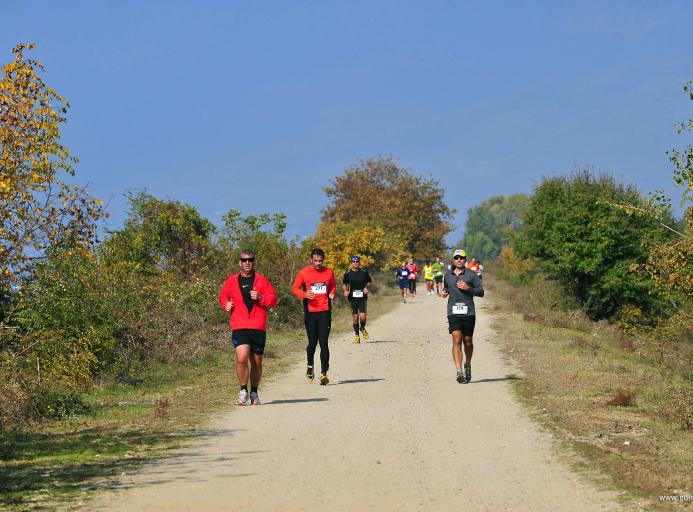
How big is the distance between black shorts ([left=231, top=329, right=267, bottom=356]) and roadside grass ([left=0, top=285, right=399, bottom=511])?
874mm

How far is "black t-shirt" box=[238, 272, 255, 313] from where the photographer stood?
13.4 meters

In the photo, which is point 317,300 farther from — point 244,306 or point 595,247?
point 595,247

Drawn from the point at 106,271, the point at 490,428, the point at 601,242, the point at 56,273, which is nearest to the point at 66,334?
the point at 56,273

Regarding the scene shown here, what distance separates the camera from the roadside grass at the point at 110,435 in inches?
332

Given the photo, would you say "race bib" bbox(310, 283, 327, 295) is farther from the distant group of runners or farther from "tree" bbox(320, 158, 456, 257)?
"tree" bbox(320, 158, 456, 257)

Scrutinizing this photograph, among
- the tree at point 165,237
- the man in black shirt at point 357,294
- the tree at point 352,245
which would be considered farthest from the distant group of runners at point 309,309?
the tree at point 352,245

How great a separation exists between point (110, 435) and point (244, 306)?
2.80m

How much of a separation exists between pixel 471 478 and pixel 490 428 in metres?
2.76

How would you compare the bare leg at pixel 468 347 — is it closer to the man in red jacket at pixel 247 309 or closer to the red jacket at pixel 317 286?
the red jacket at pixel 317 286

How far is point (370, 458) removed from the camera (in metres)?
9.40

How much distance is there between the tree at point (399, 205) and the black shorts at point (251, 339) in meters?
73.1

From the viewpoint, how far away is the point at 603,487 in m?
8.06

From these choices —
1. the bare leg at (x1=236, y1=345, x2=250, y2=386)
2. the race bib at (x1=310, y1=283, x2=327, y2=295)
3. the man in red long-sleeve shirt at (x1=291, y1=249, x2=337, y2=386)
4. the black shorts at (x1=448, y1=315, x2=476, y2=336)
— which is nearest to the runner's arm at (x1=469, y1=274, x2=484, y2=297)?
the black shorts at (x1=448, y1=315, x2=476, y2=336)

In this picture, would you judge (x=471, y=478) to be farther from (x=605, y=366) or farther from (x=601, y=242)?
(x=601, y=242)
